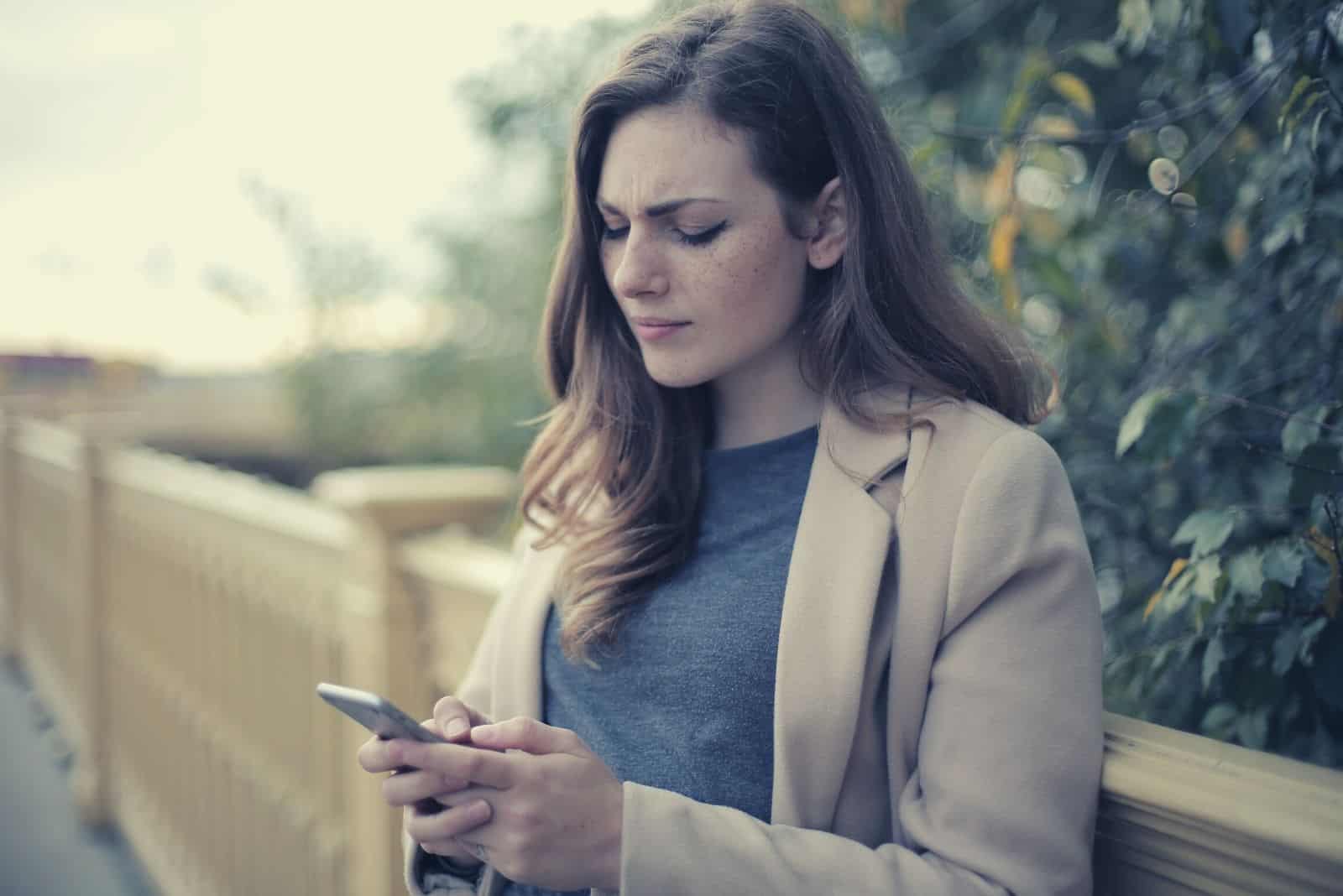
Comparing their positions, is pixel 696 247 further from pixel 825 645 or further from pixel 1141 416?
pixel 1141 416

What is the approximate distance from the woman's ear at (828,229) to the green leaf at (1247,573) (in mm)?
615

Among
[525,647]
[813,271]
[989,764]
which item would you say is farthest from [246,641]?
[989,764]

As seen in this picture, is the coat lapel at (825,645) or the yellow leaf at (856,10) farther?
the yellow leaf at (856,10)

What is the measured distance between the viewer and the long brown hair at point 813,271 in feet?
4.15

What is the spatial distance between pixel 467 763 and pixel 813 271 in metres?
0.77

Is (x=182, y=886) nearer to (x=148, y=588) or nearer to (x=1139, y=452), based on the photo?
(x=148, y=588)

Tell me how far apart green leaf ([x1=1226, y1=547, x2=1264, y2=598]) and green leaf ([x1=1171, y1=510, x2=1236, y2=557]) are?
0.03 m

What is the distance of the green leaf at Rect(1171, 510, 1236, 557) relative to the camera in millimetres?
1195

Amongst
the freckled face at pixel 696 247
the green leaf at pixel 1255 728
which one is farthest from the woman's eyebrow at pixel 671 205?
the green leaf at pixel 1255 728

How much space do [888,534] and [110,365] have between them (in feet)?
27.6

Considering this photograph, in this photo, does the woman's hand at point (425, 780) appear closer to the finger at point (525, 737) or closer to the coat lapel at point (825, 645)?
the finger at point (525, 737)

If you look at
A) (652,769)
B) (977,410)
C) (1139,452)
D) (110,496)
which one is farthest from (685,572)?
(110,496)

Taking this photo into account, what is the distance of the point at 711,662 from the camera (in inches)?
47.6

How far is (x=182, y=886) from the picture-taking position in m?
3.36
